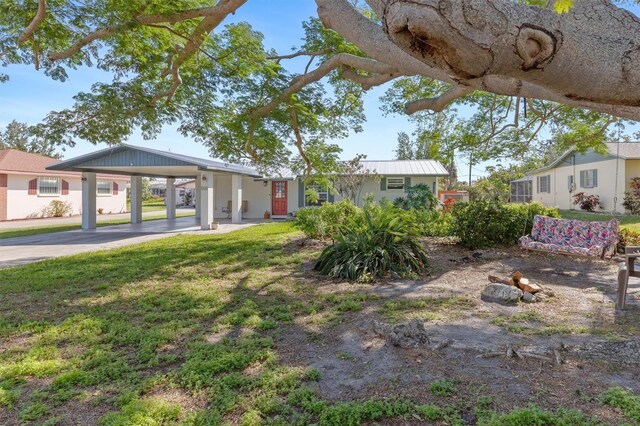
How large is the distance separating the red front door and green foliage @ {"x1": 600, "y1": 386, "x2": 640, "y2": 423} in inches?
743

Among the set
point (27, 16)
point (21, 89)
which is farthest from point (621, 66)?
point (21, 89)

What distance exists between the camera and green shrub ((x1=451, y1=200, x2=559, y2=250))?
9.10 m

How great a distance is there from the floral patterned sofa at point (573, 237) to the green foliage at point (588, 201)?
15431mm

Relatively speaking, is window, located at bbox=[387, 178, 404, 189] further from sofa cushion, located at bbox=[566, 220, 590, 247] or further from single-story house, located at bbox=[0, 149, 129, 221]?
single-story house, located at bbox=[0, 149, 129, 221]

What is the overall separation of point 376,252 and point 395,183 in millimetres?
13548

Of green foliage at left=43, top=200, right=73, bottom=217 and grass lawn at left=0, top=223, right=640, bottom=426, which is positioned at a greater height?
green foliage at left=43, top=200, right=73, bottom=217

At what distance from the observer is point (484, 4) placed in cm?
129

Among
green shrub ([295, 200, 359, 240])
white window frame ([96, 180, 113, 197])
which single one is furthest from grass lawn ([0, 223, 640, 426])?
white window frame ([96, 180, 113, 197])

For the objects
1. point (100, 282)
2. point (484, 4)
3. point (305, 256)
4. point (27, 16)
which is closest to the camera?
point (484, 4)

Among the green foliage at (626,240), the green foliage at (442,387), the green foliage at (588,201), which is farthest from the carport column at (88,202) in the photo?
the green foliage at (588,201)

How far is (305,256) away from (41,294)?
16.0 ft

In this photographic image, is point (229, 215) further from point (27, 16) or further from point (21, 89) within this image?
point (27, 16)

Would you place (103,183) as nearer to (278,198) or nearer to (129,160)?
(278,198)

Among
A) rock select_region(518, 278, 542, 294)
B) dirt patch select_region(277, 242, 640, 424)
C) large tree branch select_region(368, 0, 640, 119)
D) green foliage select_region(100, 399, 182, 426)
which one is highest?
large tree branch select_region(368, 0, 640, 119)
